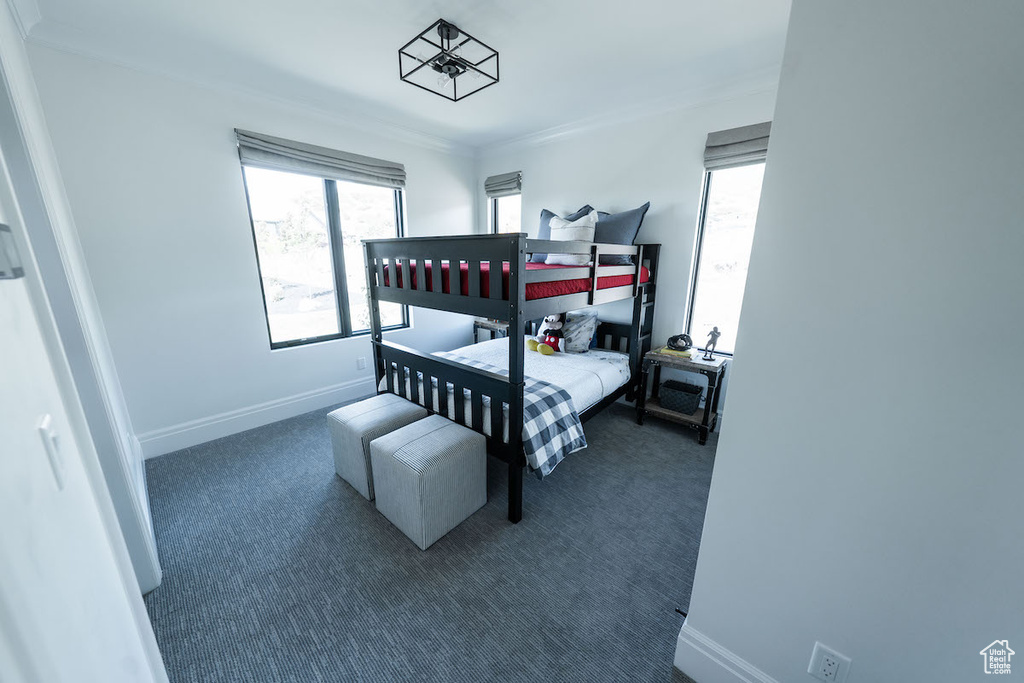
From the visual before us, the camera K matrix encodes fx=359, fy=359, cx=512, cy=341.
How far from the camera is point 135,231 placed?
2186 millimetres

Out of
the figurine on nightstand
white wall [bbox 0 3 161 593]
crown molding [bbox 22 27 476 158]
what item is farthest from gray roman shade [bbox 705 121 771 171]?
white wall [bbox 0 3 161 593]

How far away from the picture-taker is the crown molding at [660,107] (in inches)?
91.7

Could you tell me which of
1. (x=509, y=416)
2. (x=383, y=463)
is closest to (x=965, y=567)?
(x=509, y=416)

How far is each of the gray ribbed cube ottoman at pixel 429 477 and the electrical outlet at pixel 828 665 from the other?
1345 millimetres

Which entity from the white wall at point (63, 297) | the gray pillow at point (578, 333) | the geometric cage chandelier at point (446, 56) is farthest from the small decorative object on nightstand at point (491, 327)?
the white wall at point (63, 297)

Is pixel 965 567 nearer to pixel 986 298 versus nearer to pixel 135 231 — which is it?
pixel 986 298

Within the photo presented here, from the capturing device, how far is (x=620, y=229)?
2.80 m

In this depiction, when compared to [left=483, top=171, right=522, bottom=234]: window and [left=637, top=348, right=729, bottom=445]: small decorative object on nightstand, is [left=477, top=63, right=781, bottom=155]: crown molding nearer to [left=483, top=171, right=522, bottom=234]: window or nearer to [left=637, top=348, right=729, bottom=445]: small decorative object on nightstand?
[left=483, top=171, right=522, bottom=234]: window

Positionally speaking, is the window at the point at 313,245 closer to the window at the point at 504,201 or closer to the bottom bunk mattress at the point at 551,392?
the window at the point at 504,201

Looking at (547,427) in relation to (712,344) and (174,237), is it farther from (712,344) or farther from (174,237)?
(174,237)

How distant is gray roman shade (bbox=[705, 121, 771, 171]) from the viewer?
7.70ft

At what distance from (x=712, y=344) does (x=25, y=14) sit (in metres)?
4.16

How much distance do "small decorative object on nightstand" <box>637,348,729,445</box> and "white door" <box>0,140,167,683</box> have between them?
276 centimetres

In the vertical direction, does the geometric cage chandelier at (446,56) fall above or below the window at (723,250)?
above
